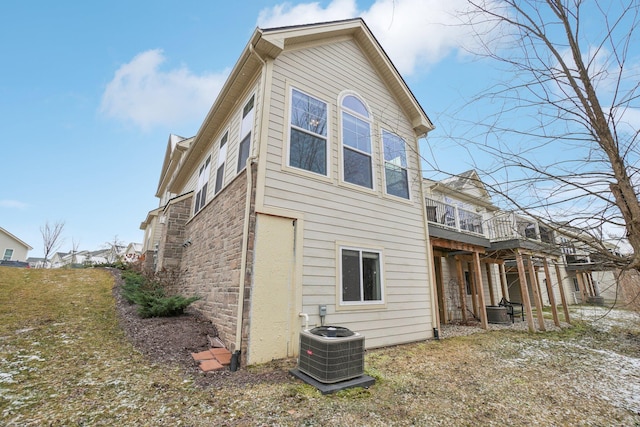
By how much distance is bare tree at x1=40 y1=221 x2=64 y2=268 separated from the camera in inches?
1107

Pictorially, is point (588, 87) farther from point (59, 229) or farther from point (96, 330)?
point (59, 229)

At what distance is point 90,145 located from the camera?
18.0m

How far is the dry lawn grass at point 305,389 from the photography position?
291cm

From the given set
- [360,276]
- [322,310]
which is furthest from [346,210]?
[322,310]

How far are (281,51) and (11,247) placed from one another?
41140mm

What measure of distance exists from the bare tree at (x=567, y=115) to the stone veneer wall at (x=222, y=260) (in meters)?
3.84

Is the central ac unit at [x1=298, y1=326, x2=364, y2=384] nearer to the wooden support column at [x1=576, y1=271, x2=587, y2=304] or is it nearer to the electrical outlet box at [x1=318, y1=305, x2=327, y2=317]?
the electrical outlet box at [x1=318, y1=305, x2=327, y2=317]

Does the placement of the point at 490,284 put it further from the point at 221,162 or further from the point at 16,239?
the point at 16,239

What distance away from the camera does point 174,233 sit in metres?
10.1

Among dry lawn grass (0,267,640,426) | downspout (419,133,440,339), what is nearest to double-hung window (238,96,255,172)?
dry lawn grass (0,267,640,426)

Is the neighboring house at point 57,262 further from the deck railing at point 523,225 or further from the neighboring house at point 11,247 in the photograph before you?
the deck railing at point 523,225

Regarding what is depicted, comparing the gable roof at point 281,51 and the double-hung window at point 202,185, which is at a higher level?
the gable roof at point 281,51

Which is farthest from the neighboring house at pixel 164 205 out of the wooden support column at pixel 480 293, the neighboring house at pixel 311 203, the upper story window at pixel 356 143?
the wooden support column at pixel 480 293

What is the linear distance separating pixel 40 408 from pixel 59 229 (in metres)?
35.4
